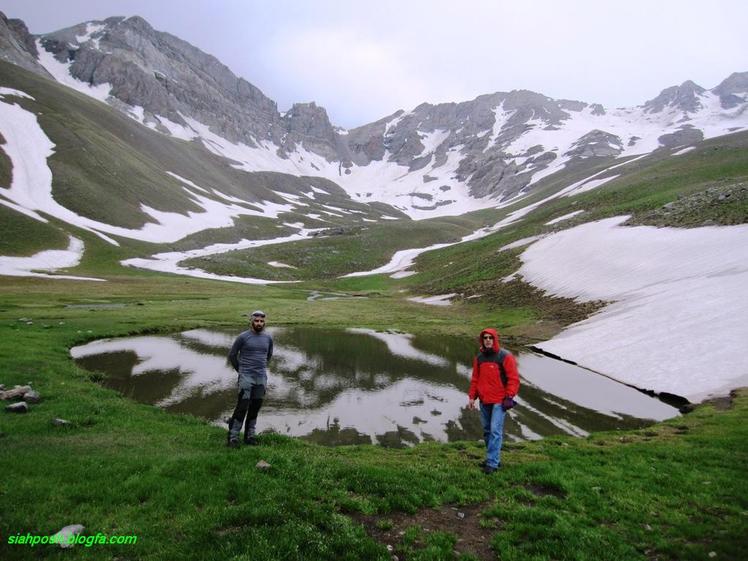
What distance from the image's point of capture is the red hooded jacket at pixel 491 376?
45.1 feet

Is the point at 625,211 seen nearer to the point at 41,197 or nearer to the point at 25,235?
the point at 25,235

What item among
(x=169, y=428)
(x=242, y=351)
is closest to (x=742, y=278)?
(x=242, y=351)

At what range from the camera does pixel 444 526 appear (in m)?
10.4

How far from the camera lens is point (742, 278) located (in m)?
33.9

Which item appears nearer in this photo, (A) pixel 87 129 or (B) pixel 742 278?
(B) pixel 742 278

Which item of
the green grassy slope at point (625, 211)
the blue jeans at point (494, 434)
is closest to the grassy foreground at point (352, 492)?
the blue jeans at point (494, 434)

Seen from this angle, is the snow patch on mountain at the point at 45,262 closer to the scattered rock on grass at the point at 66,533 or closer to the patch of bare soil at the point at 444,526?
the scattered rock on grass at the point at 66,533

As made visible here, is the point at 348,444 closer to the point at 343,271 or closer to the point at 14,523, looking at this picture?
the point at 14,523

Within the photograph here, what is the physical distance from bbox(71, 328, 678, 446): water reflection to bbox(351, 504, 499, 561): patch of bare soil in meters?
7.09

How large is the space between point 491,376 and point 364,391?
1296cm

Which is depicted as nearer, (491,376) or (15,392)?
(491,376)

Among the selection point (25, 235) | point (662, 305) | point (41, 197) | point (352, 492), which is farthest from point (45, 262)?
point (662, 305)

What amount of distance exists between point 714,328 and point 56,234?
114612 millimetres

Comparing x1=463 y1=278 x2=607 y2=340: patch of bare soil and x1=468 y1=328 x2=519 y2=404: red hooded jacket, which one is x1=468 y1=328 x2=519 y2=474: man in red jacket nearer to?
x1=468 y1=328 x2=519 y2=404: red hooded jacket
